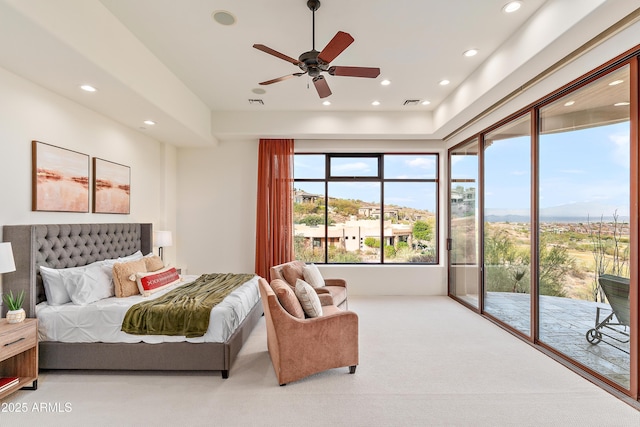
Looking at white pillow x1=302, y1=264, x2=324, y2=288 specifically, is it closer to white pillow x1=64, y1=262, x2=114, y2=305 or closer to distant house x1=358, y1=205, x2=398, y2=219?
distant house x1=358, y1=205, x2=398, y2=219

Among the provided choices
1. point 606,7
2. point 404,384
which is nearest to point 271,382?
point 404,384

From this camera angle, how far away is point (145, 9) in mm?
2752

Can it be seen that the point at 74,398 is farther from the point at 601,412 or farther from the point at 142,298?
the point at 601,412

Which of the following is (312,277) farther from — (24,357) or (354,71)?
(24,357)

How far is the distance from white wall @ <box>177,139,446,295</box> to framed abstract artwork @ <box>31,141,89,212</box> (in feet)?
7.08

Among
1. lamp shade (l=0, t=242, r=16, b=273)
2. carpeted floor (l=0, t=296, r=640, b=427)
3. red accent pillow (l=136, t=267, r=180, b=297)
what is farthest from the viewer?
red accent pillow (l=136, t=267, r=180, b=297)

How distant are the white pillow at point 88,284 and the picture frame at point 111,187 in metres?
0.88

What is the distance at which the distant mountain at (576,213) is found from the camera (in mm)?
2678

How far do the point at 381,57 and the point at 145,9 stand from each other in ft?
7.62

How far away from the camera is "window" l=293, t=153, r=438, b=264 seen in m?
6.08

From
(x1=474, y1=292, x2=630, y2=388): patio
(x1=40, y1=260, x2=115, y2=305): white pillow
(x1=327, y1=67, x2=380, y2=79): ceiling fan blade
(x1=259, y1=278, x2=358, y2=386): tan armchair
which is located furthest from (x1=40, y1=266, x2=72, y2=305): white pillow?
(x1=474, y1=292, x2=630, y2=388): patio

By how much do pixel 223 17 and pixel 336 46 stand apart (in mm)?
1179

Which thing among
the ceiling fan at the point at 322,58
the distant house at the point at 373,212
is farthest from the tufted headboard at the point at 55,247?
the distant house at the point at 373,212

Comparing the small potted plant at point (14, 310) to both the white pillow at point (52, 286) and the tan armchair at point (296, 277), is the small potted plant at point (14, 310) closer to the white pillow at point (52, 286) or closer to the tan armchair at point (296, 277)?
the white pillow at point (52, 286)
